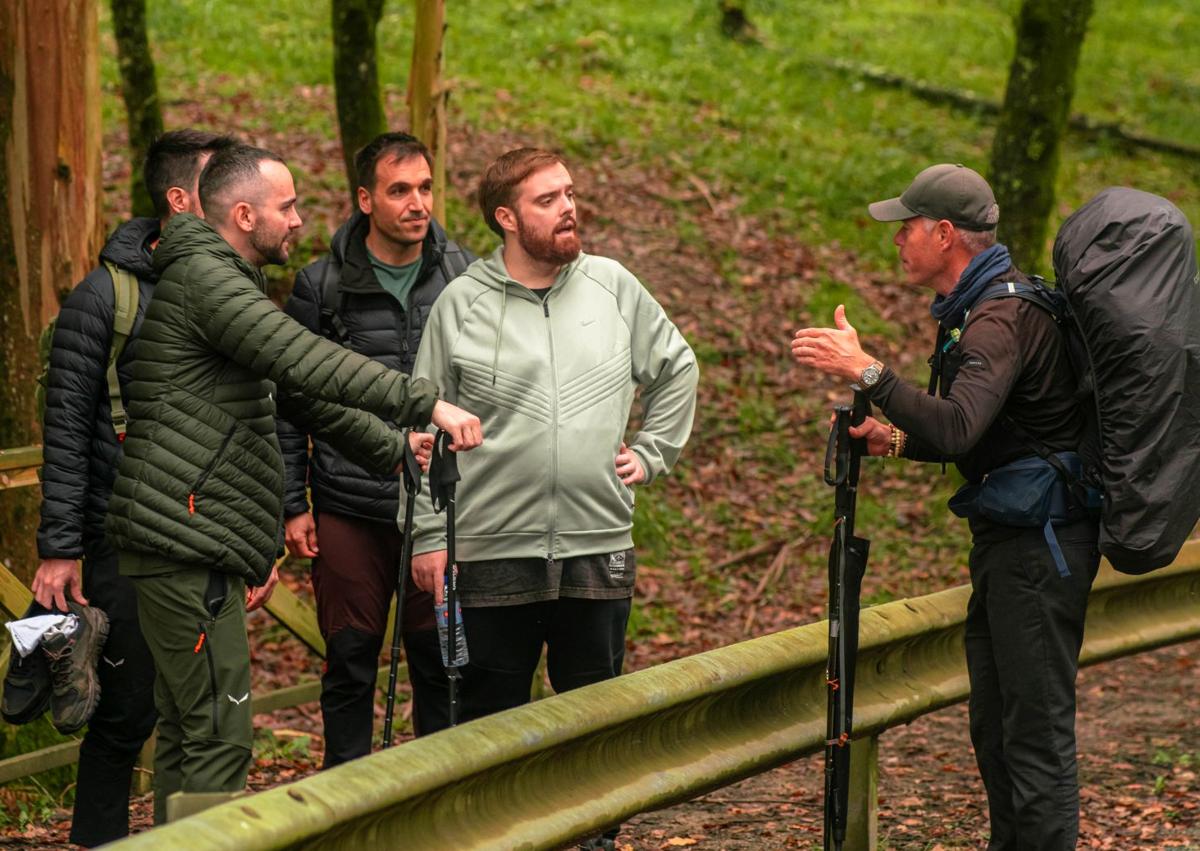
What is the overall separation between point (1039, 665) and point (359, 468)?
102 inches

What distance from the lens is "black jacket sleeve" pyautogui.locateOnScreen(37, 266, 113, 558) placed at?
4750 millimetres

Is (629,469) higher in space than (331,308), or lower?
lower

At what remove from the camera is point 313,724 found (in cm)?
797

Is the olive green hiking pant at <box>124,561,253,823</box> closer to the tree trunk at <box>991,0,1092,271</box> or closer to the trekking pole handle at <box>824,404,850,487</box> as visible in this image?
the trekking pole handle at <box>824,404,850,487</box>

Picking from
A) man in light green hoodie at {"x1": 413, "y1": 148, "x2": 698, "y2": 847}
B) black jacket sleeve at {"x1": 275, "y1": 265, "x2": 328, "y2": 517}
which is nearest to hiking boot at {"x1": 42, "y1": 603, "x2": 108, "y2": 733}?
black jacket sleeve at {"x1": 275, "y1": 265, "x2": 328, "y2": 517}

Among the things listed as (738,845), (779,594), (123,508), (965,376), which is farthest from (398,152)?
(779,594)

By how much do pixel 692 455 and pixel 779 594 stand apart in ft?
5.90

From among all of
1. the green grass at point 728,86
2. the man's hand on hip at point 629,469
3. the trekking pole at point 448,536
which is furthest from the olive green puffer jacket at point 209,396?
the green grass at point 728,86

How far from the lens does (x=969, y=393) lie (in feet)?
13.9

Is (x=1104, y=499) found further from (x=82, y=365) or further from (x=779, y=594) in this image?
(x=779, y=594)

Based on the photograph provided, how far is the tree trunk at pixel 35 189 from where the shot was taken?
6.64 m

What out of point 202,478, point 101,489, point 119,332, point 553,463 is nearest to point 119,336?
point 119,332

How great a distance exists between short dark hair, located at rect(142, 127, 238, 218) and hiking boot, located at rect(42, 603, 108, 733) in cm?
144

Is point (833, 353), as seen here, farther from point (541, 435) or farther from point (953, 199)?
point (541, 435)
